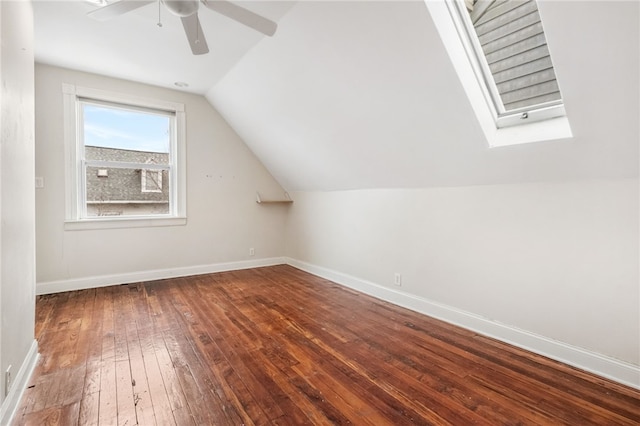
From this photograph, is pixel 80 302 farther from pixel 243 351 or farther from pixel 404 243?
pixel 404 243

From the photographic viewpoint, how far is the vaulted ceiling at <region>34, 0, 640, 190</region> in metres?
1.53

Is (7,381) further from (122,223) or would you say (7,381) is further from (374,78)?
(374,78)

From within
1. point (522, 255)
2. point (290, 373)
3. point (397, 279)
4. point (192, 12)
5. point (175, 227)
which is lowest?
point (290, 373)

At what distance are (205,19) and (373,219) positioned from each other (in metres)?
2.51

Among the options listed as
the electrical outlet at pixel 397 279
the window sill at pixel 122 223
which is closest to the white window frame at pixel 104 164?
the window sill at pixel 122 223

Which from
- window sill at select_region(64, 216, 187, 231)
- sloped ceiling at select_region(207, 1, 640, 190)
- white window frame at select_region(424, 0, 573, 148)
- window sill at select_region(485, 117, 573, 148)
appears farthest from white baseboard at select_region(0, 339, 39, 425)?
window sill at select_region(485, 117, 573, 148)

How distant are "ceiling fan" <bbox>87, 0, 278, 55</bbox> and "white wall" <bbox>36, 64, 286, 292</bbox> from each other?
2309 mm

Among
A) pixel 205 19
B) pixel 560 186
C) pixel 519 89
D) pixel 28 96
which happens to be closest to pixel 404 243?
pixel 560 186

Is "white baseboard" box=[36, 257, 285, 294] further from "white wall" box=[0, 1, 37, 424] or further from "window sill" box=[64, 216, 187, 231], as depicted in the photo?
"white wall" box=[0, 1, 37, 424]

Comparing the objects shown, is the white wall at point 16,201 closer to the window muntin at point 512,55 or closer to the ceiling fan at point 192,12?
the ceiling fan at point 192,12

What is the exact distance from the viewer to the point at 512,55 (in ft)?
6.60

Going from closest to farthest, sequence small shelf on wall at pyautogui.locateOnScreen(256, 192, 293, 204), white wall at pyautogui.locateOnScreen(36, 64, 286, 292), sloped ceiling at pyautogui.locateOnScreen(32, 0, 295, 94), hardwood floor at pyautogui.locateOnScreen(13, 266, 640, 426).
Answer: hardwood floor at pyautogui.locateOnScreen(13, 266, 640, 426), sloped ceiling at pyautogui.locateOnScreen(32, 0, 295, 94), white wall at pyautogui.locateOnScreen(36, 64, 286, 292), small shelf on wall at pyautogui.locateOnScreen(256, 192, 293, 204)

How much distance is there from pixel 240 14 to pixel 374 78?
41.0 inches

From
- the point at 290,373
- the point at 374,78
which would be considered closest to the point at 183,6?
the point at 374,78
